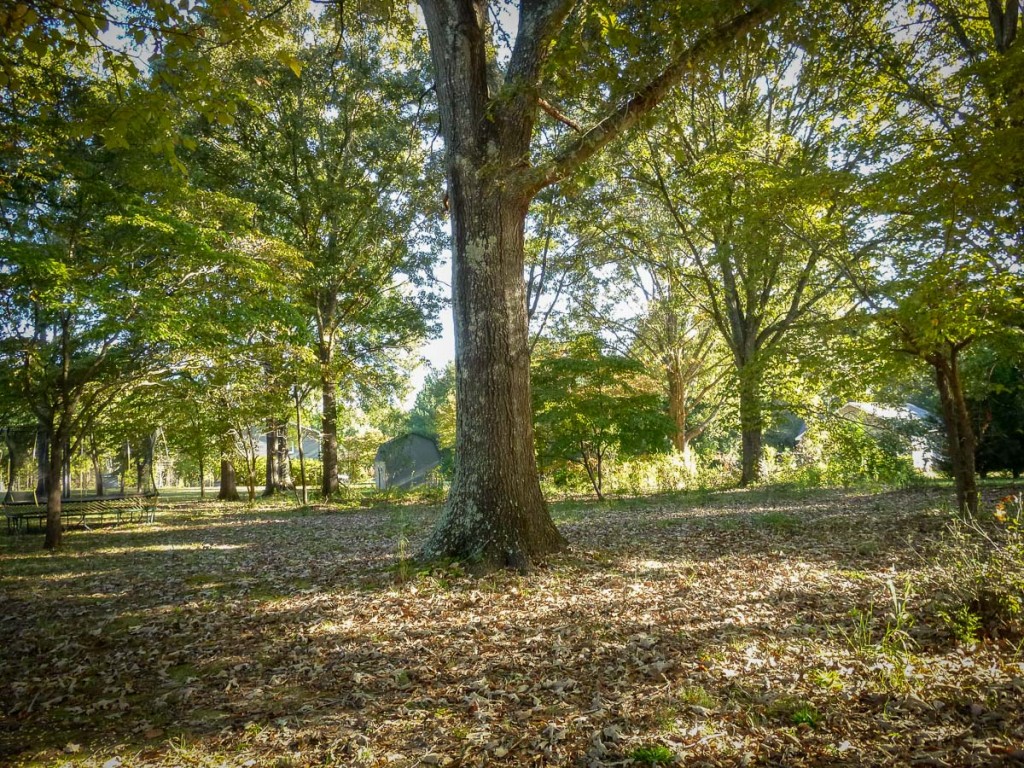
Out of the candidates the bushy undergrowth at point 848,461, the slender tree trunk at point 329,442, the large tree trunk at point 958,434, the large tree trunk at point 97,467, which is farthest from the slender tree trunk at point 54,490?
the bushy undergrowth at point 848,461

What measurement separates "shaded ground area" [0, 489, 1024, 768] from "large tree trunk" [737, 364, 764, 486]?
13.4ft

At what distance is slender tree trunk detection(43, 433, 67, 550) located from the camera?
9438mm

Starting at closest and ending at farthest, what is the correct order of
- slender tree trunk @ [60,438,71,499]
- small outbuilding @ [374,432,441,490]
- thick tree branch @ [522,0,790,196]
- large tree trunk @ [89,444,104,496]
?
thick tree branch @ [522,0,790,196]
slender tree trunk @ [60,438,71,499]
large tree trunk @ [89,444,104,496]
small outbuilding @ [374,432,441,490]

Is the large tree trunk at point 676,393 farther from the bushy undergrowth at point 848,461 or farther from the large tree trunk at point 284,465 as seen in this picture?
the large tree trunk at point 284,465

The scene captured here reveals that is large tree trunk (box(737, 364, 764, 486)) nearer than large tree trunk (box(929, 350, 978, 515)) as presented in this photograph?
No

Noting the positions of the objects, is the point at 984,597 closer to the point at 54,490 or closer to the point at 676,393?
the point at 54,490

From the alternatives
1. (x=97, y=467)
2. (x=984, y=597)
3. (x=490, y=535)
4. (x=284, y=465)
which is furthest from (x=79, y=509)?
(x=984, y=597)

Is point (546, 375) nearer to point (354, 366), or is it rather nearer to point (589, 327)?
point (354, 366)

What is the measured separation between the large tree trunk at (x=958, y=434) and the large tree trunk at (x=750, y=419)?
283cm

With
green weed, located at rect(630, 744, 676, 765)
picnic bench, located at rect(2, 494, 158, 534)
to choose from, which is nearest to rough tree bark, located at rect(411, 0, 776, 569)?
green weed, located at rect(630, 744, 676, 765)

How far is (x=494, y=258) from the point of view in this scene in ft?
20.0

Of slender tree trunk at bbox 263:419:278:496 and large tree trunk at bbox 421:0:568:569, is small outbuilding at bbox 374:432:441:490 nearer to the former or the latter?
Result: slender tree trunk at bbox 263:419:278:496

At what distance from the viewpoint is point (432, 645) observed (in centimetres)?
406

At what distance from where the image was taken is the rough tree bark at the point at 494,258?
19.5ft
